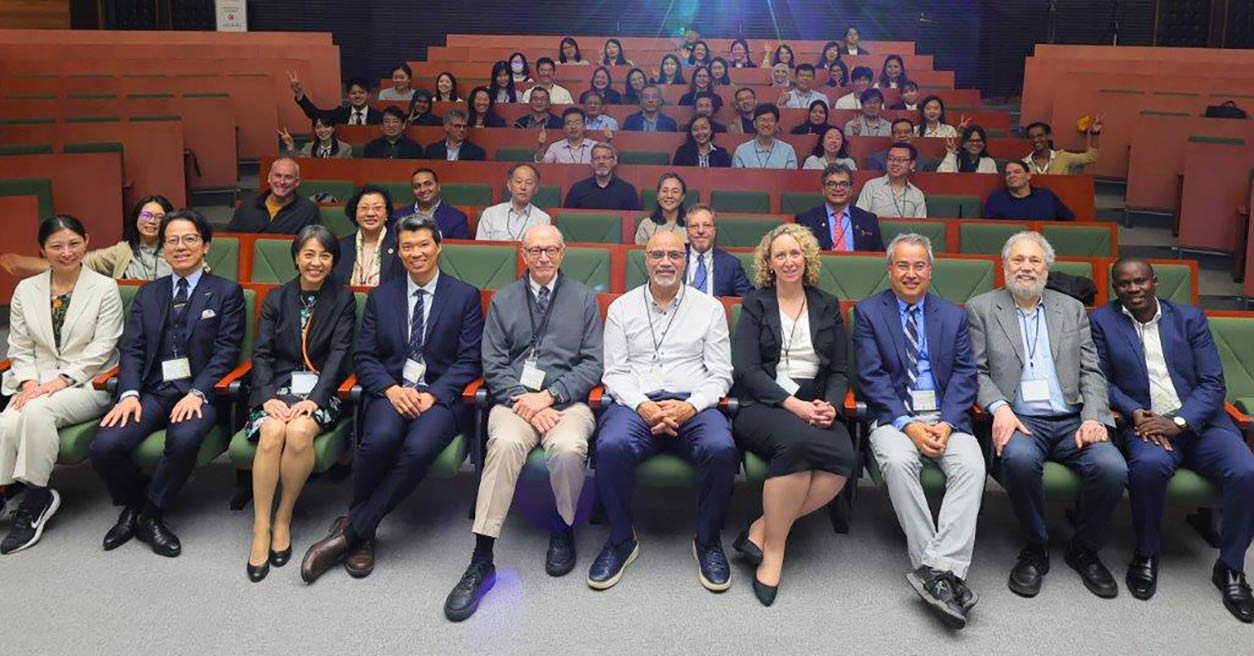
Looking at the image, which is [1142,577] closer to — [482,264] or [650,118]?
[482,264]

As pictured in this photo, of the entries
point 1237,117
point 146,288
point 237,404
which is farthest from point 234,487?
point 1237,117

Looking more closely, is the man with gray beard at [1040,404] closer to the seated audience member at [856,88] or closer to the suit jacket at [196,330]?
the suit jacket at [196,330]

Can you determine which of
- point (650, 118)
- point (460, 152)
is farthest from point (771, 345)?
point (650, 118)

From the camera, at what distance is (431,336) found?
9.16 ft

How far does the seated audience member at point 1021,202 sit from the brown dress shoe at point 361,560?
11.2ft

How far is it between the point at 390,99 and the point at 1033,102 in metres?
5.10

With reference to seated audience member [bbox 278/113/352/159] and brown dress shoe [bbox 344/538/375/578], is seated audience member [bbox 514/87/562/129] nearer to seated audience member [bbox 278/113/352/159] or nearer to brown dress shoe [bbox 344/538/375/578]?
seated audience member [bbox 278/113/352/159]

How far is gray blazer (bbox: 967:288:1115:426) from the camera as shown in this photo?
2645 millimetres

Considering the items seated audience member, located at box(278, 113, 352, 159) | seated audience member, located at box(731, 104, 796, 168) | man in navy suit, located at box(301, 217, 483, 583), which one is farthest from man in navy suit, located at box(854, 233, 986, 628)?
seated audience member, located at box(278, 113, 352, 159)

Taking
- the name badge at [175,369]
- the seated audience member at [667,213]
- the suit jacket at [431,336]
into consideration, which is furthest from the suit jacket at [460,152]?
the name badge at [175,369]

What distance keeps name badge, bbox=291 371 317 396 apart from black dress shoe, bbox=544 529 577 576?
83cm

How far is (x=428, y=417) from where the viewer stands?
262cm

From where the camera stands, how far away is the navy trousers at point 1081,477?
2.44 meters

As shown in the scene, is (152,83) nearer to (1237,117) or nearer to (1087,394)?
(1087,394)
